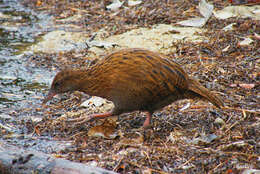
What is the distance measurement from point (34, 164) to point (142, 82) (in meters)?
1.58

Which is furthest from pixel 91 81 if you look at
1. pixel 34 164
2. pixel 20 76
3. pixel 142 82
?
pixel 20 76

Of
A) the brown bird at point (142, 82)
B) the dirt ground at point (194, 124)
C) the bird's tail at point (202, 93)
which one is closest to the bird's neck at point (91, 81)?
the brown bird at point (142, 82)

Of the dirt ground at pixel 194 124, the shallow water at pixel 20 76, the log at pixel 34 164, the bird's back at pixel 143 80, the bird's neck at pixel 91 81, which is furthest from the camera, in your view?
the shallow water at pixel 20 76

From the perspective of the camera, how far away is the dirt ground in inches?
157

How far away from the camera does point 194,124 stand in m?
4.87

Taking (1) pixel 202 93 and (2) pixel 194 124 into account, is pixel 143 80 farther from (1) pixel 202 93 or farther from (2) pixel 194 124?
(2) pixel 194 124

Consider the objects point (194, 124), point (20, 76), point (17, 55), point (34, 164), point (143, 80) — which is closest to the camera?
point (34, 164)

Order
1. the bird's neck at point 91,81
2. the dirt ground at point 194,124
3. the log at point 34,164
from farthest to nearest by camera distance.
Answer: the bird's neck at point 91,81, the dirt ground at point 194,124, the log at point 34,164

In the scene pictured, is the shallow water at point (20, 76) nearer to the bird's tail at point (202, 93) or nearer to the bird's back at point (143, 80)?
the bird's back at point (143, 80)

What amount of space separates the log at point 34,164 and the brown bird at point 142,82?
140 cm

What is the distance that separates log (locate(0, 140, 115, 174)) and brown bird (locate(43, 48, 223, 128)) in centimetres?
140

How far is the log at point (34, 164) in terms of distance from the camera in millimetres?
3365

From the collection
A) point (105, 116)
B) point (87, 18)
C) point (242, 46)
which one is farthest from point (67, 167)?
point (87, 18)

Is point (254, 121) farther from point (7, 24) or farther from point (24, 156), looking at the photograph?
point (7, 24)
